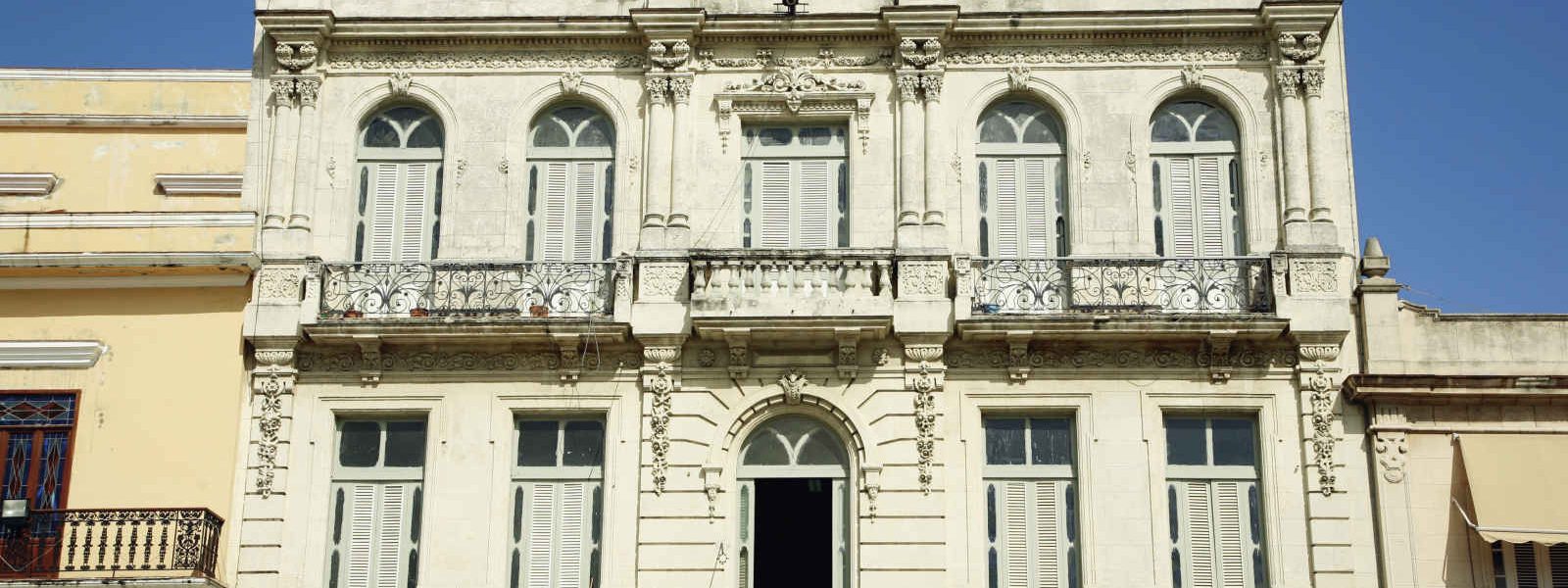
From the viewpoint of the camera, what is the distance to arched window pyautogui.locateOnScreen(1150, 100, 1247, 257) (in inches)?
861

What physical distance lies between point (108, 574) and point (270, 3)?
7.30 m

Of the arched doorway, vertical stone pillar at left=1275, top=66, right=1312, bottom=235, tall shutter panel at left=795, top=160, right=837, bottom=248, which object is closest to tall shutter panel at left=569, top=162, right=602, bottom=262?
tall shutter panel at left=795, top=160, right=837, bottom=248

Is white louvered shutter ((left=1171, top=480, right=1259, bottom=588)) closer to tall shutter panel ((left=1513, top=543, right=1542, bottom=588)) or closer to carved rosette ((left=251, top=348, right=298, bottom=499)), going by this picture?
tall shutter panel ((left=1513, top=543, right=1542, bottom=588))

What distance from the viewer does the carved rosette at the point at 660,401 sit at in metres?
20.7

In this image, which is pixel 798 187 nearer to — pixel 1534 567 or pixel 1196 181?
pixel 1196 181

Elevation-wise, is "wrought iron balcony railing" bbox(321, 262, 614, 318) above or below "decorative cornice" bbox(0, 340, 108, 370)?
above

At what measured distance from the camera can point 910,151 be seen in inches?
862

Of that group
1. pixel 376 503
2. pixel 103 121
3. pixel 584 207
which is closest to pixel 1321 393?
pixel 584 207

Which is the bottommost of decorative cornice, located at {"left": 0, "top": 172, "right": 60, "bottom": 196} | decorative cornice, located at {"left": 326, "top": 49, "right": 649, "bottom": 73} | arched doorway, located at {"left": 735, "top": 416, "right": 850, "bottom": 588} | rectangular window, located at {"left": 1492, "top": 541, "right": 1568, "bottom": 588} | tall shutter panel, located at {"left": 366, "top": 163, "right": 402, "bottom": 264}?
rectangular window, located at {"left": 1492, "top": 541, "right": 1568, "bottom": 588}

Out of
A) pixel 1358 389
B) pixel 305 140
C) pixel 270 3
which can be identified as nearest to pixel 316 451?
pixel 305 140

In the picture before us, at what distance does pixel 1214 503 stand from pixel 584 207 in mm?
8087

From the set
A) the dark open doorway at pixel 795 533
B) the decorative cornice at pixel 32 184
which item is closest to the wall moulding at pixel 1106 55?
the dark open doorway at pixel 795 533

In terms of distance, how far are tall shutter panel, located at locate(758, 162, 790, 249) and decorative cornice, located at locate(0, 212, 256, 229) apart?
6059 millimetres

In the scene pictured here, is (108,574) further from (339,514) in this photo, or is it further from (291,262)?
(291,262)
